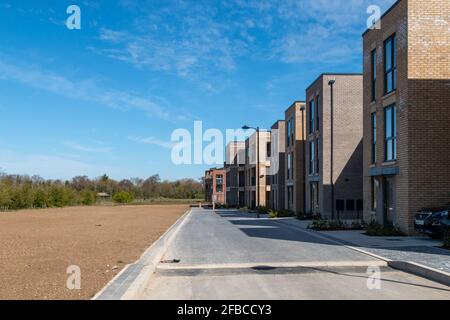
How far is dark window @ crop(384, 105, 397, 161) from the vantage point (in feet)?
63.4

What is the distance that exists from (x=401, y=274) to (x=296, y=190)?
89.9ft

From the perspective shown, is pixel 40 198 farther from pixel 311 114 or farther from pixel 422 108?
pixel 422 108

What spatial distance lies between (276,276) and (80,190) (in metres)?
112

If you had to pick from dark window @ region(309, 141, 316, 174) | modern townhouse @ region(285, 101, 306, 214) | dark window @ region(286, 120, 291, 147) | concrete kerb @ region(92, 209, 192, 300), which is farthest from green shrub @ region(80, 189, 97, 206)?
concrete kerb @ region(92, 209, 192, 300)

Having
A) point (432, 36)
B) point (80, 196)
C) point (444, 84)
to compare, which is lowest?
point (80, 196)

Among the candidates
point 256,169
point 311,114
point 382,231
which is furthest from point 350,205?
point 256,169

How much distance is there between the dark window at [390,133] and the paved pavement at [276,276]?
242 inches

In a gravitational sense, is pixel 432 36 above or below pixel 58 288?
above

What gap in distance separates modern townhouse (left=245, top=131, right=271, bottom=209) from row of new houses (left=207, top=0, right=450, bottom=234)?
20211 mm

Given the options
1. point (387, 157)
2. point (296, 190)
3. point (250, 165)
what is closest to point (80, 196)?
point (250, 165)

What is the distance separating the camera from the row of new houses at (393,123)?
57.8 feet

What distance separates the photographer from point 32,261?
39.9 feet

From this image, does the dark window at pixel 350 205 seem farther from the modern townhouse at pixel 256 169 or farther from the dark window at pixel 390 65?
the modern townhouse at pixel 256 169

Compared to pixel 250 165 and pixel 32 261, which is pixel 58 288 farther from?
pixel 250 165
